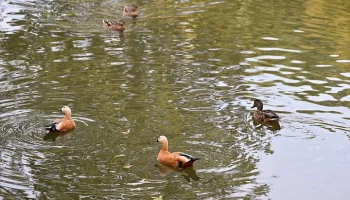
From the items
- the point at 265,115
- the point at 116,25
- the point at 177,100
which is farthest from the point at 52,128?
the point at 116,25

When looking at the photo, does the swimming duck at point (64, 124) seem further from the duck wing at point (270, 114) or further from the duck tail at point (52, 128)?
the duck wing at point (270, 114)

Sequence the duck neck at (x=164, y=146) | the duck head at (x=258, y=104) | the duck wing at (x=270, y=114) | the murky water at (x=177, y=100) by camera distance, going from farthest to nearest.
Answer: the duck head at (x=258, y=104) < the duck wing at (x=270, y=114) < the duck neck at (x=164, y=146) < the murky water at (x=177, y=100)

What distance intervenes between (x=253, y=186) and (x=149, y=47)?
8.07 metres

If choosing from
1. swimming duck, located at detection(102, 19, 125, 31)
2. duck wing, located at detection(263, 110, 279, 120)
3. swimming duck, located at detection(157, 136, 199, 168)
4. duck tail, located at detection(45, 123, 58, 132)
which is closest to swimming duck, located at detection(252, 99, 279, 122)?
duck wing, located at detection(263, 110, 279, 120)

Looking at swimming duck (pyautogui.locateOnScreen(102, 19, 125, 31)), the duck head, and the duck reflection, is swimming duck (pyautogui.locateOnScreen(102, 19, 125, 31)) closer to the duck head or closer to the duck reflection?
the duck head

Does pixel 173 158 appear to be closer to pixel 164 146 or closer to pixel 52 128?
pixel 164 146

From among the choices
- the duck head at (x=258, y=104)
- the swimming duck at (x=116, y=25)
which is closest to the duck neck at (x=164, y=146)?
the duck head at (x=258, y=104)

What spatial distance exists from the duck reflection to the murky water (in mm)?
23

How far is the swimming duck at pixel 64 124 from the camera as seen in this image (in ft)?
40.4

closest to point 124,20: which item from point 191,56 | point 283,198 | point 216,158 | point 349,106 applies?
point 191,56

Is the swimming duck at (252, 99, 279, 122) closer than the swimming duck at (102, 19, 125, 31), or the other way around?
the swimming duck at (252, 99, 279, 122)

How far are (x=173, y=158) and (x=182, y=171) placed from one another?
0.25 meters

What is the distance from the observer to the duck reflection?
10.8 meters

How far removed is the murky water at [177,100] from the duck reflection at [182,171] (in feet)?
0.08
